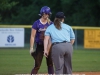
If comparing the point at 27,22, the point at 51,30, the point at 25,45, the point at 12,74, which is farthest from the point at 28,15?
the point at 51,30

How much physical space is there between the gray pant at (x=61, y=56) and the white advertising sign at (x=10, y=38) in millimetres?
17706

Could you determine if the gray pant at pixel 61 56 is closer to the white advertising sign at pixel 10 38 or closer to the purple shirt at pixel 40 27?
the purple shirt at pixel 40 27

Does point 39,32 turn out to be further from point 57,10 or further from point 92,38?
point 57,10

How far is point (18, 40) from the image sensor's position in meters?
26.8

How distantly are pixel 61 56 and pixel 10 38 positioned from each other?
58.9 ft

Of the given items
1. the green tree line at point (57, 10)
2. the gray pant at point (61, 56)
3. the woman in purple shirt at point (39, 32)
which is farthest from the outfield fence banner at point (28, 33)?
the gray pant at point (61, 56)

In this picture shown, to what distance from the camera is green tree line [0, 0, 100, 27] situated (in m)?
38.6

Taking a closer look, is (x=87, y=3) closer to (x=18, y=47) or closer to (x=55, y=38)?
(x=18, y=47)

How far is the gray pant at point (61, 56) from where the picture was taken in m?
9.04

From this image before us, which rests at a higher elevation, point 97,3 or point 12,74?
point 97,3

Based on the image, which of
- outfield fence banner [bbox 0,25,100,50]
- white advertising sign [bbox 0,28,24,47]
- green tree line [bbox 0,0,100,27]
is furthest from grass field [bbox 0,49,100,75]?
green tree line [bbox 0,0,100,27]

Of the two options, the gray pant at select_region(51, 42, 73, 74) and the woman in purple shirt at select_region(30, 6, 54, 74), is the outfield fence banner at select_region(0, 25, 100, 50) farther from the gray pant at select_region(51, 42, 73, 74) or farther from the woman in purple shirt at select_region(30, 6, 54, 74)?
the gray pant at select_region(51, 42, 73, 74)

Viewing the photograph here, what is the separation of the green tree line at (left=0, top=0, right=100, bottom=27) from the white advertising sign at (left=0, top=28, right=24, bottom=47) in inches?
360

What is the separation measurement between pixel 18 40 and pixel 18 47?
1.53 feet
